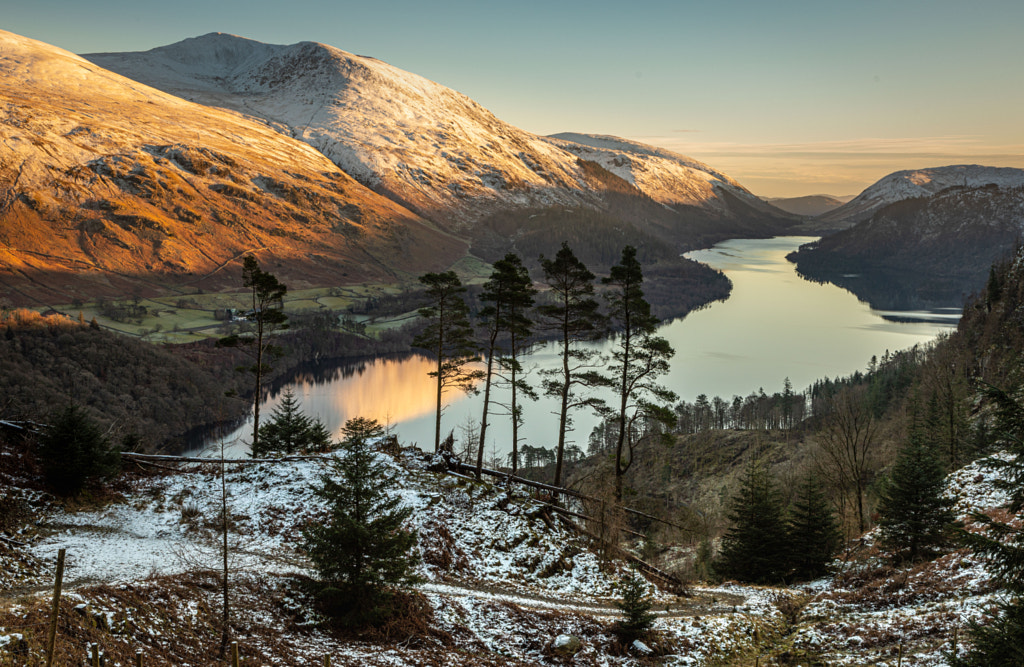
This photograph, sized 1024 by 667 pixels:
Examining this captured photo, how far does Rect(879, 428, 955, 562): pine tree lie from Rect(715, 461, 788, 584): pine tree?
4.55 metres

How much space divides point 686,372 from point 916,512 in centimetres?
10928

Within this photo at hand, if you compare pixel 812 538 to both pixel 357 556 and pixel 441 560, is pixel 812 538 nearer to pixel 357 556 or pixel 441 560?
pixel 441 560

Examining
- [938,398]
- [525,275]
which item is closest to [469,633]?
[525,275]

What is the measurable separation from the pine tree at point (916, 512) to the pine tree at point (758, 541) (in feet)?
14.9

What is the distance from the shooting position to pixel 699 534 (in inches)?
1650

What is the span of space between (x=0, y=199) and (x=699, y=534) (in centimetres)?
22180

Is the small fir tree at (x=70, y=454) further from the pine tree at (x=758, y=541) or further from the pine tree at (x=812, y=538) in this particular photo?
the pine tree at (x=812, y=538)

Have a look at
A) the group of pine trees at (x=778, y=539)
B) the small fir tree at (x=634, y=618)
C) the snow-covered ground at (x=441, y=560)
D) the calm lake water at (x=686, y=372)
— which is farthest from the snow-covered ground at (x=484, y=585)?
the calm lake water at (x=686, y=372)

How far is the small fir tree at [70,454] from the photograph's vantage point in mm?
18766

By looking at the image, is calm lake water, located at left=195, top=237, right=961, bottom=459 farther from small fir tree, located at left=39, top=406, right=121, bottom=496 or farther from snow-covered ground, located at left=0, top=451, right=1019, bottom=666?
small fir tree, located at left=39, top=406, right=121, bottom=496

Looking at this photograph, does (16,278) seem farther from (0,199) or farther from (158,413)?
(158,413)

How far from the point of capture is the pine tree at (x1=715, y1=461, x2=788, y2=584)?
89.1 feet

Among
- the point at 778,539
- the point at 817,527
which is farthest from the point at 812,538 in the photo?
the point at 778,539

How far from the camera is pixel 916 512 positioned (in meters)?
22.9
